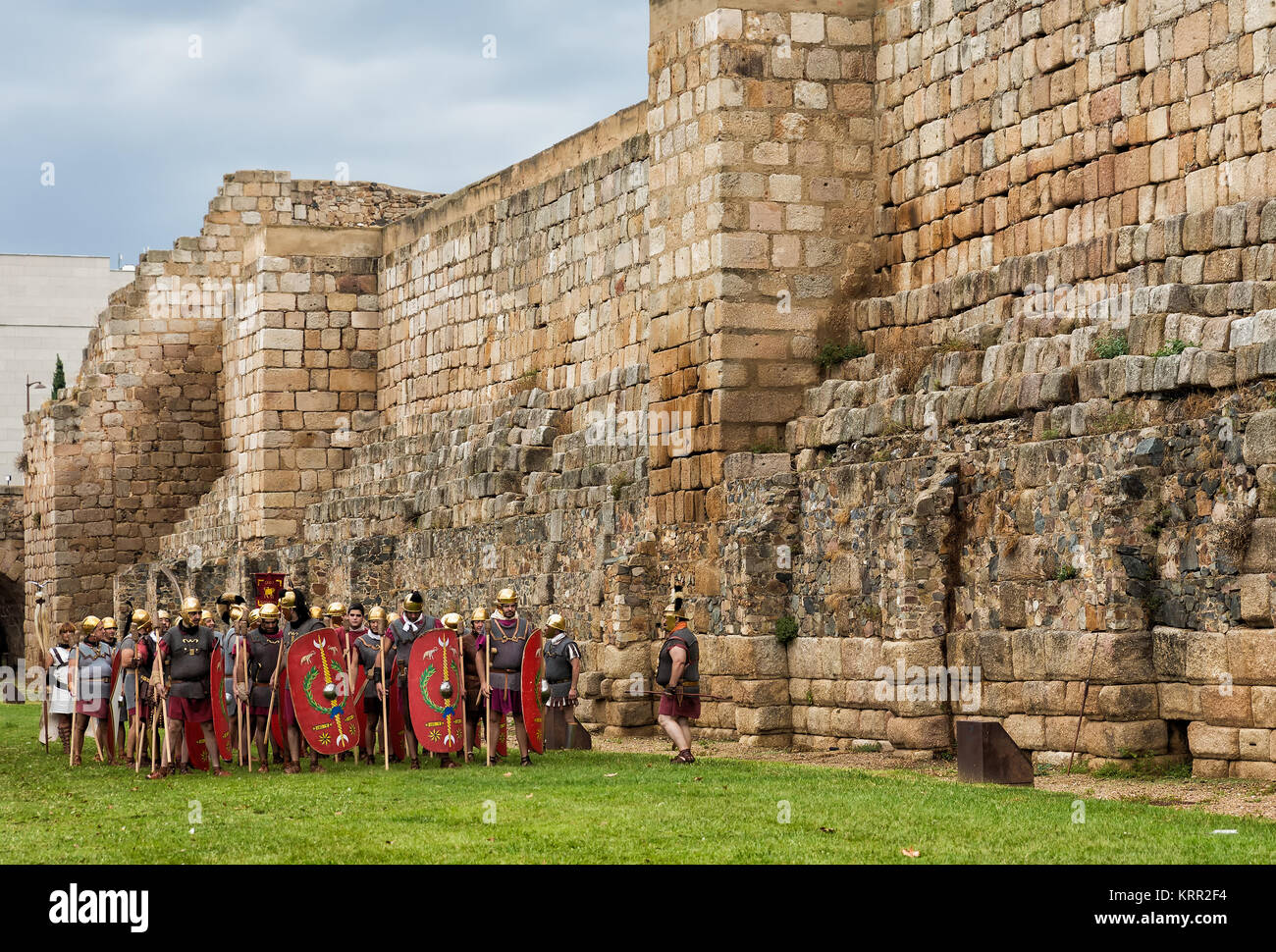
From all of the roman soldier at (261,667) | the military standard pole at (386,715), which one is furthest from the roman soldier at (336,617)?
the roman soldier at (261,667)

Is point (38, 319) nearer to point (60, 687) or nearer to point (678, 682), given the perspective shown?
point (60, 687)

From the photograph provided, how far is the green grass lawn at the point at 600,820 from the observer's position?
1132 centimetres

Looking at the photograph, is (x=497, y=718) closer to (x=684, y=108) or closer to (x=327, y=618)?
(x=327, y=618)

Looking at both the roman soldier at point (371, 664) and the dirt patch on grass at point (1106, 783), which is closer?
the dirt patch on grass at point (1106, 783)

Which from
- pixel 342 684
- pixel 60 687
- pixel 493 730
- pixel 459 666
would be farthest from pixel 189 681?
pixel 60 687

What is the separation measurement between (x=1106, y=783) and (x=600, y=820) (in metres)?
3.46

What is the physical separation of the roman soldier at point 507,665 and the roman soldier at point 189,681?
2168 mm

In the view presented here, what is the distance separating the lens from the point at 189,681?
57.6 feet

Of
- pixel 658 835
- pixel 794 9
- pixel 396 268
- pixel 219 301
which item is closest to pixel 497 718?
pixel 658 835

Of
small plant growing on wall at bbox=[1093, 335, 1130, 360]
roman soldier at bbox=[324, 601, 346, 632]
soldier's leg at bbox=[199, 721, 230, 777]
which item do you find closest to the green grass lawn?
soldier's leg at bbox=[199, 721, 230, 777]

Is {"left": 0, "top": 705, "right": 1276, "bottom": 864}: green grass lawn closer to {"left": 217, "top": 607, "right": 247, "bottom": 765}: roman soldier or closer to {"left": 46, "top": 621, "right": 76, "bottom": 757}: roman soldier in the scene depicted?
{"left": 217, "top": 607, "right": 247, "bottom": 765}: roman soldier

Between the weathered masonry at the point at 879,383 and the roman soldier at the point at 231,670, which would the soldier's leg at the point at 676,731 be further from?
the roman soldier at the point at 231,670

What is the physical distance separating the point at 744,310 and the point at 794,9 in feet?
9.12
